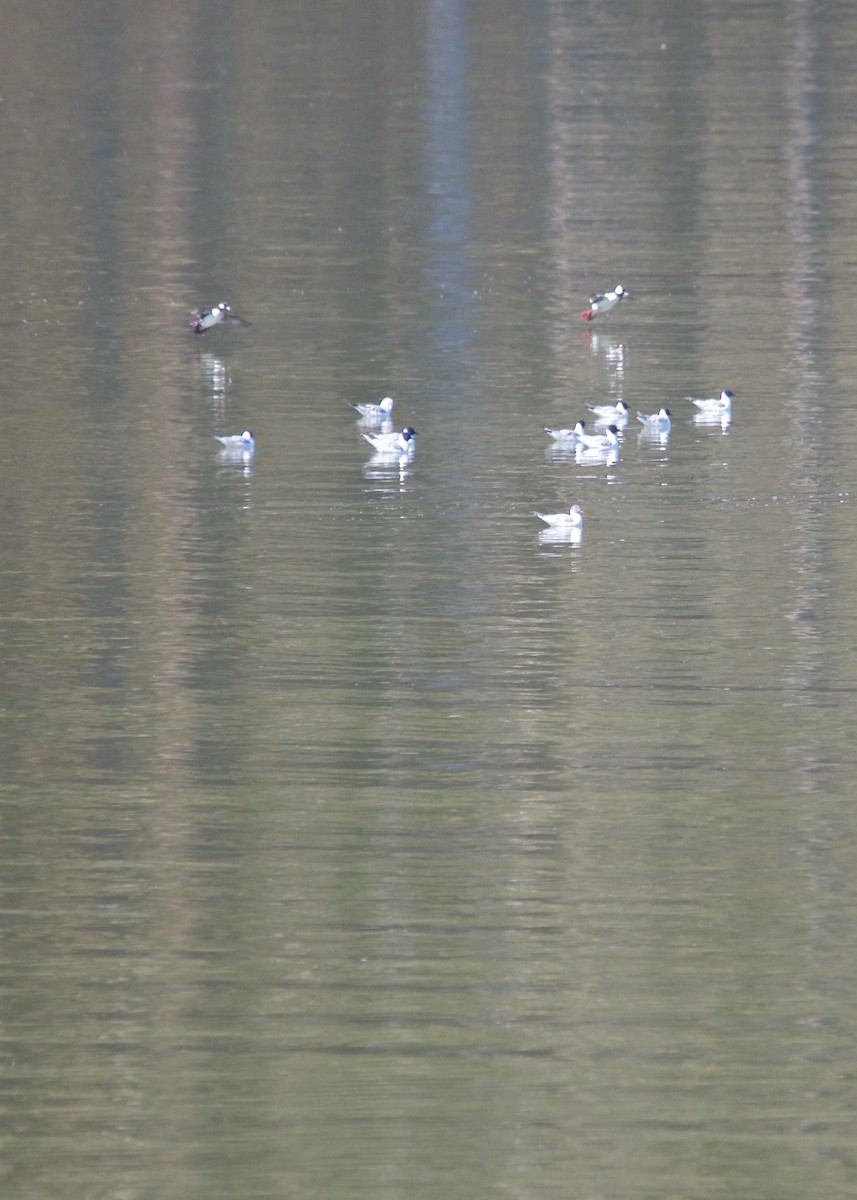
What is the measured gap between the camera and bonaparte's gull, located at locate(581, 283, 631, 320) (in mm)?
28156

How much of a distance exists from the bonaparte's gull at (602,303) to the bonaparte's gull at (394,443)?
6.35 meters

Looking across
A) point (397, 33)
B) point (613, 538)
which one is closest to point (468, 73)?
point (397, 33)

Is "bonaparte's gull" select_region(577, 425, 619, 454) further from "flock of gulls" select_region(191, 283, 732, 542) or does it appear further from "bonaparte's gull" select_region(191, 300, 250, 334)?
"bonaparte's gull" select_region(191, 300, 250, 334)

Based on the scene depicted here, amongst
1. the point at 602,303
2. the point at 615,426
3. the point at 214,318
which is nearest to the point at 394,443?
the point at 615,426

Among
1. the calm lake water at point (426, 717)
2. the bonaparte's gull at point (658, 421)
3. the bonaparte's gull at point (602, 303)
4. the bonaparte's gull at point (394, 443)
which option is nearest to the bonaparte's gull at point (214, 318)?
the calm lake water at point (426, 717)

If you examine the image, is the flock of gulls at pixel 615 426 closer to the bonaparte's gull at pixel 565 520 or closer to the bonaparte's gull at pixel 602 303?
the bonaparte's gull at pixel 565 520

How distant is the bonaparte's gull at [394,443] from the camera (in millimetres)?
22078

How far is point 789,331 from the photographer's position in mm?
27406

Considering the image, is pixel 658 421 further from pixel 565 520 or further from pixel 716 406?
pixel 565 520

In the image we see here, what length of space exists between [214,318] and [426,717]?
13137 mm

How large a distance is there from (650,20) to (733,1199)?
5992cm

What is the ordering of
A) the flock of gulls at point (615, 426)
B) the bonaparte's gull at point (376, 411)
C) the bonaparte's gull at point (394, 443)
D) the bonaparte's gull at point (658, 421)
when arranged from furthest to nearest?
1. the bonaparte's gull at point (658, 421)
2. the bonaparte's gull at point (376, 411)
3. the flock of gulls at point (615, 426)
4. the bonaparte's gull at point (394, 443)

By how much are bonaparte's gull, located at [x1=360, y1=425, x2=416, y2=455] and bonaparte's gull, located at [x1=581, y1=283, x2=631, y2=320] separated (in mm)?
6349

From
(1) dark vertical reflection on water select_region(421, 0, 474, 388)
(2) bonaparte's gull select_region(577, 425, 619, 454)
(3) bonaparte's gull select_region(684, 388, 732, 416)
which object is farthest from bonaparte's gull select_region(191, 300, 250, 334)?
(2) bonaparte's gull select_region(577, 425, 619, 454)
